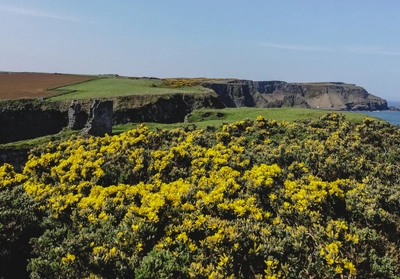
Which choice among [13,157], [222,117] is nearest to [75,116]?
[13,157]

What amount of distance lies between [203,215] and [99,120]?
69.6ft

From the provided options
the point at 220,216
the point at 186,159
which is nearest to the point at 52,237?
the point at 220,216

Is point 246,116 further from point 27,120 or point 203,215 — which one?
point 27,120

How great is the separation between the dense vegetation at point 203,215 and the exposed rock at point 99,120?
35.8ft

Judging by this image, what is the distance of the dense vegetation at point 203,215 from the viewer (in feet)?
28.3

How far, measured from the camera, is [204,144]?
1923cm

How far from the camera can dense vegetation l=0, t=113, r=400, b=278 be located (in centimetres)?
862

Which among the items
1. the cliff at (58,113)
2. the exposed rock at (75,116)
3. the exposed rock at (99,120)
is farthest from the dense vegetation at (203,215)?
the cliff at (58,113)

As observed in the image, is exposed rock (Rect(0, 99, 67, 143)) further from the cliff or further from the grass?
the grass

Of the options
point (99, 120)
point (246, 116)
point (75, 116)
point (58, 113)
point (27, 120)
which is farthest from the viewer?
point (58, 113)

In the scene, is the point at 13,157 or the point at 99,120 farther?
the point at 99,120

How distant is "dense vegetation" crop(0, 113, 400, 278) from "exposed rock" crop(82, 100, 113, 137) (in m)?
10.9

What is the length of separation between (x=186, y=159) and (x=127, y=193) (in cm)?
482

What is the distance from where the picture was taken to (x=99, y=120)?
29.0 m
